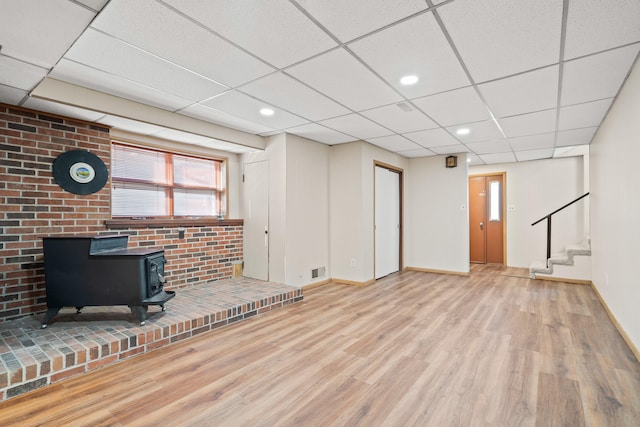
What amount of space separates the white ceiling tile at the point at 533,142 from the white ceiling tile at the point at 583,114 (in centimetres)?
48

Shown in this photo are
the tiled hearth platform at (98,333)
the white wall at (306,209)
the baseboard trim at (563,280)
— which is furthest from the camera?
the baseboard trim at (563,280)

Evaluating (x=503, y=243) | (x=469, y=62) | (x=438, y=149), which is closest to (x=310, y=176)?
(x=438, y=149)

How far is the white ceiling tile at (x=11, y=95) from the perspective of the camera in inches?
102

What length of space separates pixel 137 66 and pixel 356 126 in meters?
2.59

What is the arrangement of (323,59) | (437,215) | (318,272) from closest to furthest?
(323,59) → (318,272) → (437,215)

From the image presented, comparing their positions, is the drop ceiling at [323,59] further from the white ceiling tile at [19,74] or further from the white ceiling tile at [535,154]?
the white ceiling tile at [535,154]

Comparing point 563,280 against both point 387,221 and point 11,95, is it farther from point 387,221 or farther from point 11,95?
point 11,95

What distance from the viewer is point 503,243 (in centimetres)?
695

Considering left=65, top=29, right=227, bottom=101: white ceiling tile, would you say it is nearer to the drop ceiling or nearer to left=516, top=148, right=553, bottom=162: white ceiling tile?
the drop ceiling

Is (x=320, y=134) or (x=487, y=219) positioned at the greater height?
(x=320, y=134)

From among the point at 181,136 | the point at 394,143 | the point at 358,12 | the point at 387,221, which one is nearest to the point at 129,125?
the point at 181,136

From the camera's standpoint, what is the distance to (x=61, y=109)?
9.81 feet

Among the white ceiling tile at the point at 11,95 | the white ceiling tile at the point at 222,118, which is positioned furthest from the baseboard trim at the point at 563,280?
the white ceiling tile at the point at 11,95

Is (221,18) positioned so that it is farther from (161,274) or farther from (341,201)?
(341,201)
